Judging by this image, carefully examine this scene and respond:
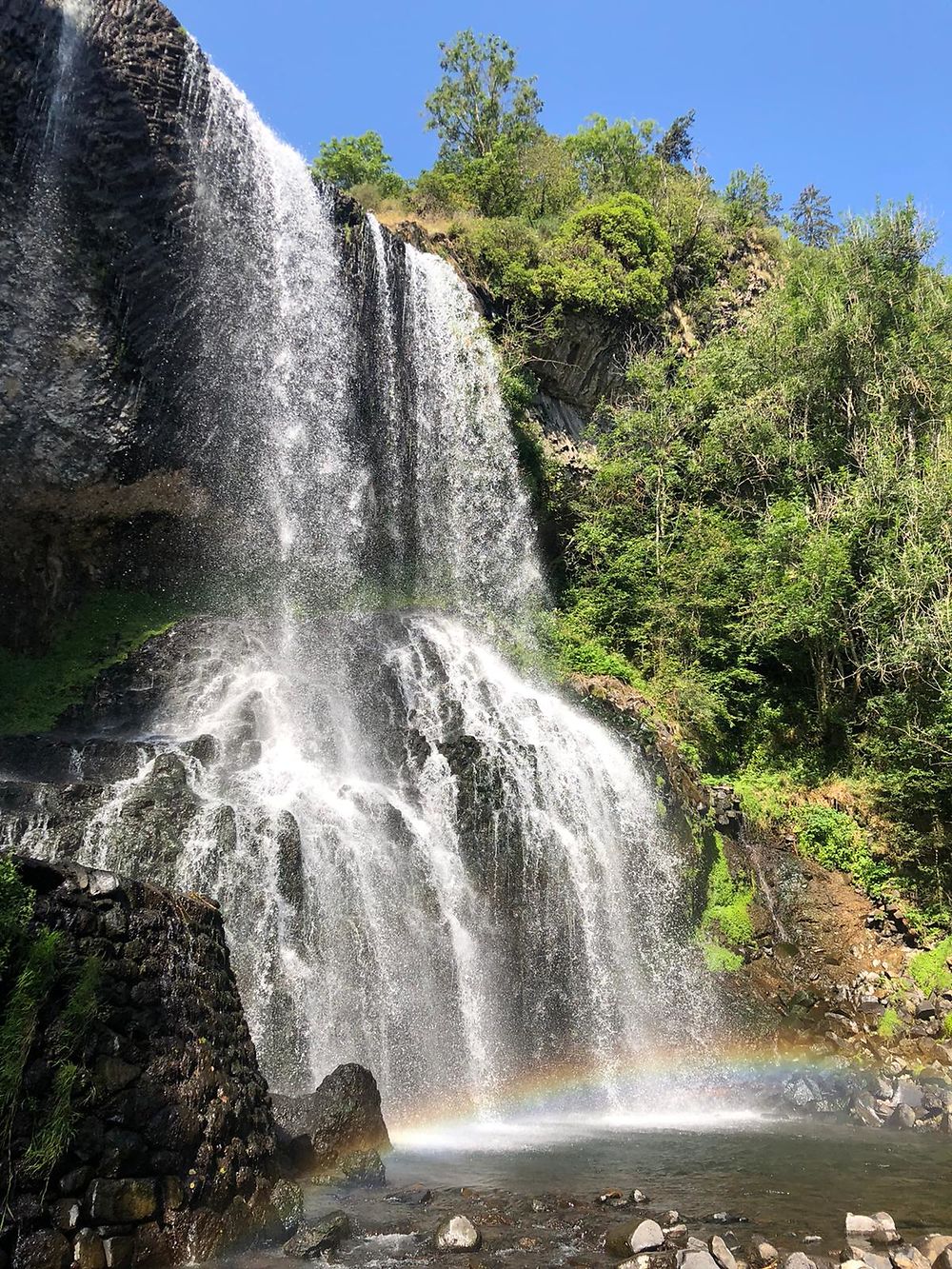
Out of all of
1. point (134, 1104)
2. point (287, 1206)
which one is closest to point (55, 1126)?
point (134, 1104)

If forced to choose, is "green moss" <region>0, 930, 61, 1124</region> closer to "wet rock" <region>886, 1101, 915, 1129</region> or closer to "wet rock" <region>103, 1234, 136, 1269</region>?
"wet rock" <region>103, 1234, 136, 1269</region>

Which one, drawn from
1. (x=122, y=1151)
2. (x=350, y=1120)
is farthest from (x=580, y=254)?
(x=122, y=1151)

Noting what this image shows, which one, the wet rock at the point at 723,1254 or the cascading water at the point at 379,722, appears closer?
the wet rock at the point at 723,1254

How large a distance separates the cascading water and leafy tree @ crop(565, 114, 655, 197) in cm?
1140

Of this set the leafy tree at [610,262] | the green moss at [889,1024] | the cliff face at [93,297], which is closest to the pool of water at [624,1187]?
the green moss at [889,1024]

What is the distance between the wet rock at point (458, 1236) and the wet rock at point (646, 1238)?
3.23 feet

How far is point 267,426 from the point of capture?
1906 cm

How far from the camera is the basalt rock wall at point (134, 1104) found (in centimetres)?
476

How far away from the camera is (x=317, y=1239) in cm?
557

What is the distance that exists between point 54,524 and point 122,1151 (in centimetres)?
1525

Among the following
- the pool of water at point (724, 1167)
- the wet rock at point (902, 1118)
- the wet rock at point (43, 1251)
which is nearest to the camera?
the wet rock at point (43, 1251)

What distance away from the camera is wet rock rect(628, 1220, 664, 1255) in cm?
548

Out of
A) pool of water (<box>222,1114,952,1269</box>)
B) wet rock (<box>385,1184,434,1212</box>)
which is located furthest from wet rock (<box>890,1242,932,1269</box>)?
wet rock (<box>385,1184,434,1212</box>)

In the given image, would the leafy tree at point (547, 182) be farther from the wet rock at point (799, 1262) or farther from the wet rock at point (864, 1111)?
the wet rock at point (799, 1262)
